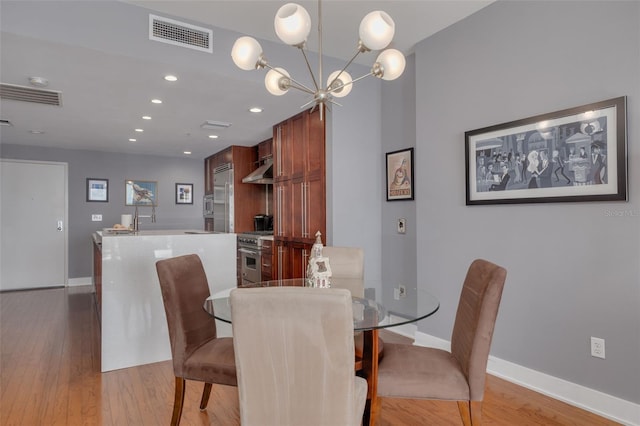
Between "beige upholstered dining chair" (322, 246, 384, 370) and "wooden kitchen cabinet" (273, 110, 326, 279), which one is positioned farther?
"wooden kitchen cabinet" (273, 110, 326, 279)

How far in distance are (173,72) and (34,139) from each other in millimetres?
3909

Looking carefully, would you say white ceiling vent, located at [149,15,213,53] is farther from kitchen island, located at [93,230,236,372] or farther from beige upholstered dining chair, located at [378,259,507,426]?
beige upholstered dining chair, located at [378,259,507,426]

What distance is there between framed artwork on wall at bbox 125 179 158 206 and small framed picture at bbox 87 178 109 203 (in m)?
0.31

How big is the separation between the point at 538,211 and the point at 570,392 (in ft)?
3.72

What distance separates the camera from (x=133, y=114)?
413 cm

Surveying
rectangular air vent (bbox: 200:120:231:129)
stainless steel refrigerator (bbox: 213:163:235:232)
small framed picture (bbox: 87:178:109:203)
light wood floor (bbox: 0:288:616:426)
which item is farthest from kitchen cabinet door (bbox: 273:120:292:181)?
small framed picture (bbox: 87:178:109:203)

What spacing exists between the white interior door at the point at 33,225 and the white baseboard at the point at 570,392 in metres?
6.56

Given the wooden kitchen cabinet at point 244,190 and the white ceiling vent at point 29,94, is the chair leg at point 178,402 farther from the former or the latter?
the wooden kitchen cabinet at point 244,190

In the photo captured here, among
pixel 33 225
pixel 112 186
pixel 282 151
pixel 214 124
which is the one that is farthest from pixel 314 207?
pixel 33 225

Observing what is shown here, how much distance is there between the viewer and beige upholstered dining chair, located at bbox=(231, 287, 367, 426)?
111 cm

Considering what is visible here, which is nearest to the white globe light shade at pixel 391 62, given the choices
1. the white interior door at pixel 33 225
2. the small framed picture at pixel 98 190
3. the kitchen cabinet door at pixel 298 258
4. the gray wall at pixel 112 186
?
the kitchen cabinet door at pixel 298 258

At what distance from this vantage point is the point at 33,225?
5.88 metres

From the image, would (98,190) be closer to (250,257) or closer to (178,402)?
(250,257)

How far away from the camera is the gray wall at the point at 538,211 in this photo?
2.04 meters
